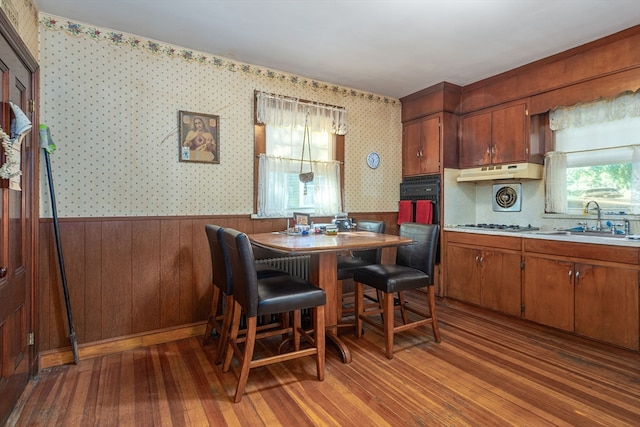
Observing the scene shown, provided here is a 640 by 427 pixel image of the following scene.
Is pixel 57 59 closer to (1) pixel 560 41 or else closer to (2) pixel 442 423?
(2) pixel 442 423

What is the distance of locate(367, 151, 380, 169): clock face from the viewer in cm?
402

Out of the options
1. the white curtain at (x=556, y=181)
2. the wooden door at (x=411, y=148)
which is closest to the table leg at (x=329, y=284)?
the wooden door at (x=411, y=148)

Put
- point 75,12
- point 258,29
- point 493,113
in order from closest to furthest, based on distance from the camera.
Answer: point 75,12, point 258,29, point 493,113

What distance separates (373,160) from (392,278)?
6.45 feet

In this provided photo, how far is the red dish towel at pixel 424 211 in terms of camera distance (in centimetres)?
387

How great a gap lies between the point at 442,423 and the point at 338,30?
267 centimetres

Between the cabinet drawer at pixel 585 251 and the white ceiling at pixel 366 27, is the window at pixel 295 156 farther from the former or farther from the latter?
the cabinet drawer at pixel 585 251

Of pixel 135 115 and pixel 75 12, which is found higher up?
pixel 75 12

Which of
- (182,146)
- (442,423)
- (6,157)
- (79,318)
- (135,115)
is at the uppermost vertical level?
(135,115)

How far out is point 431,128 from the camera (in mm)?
3934

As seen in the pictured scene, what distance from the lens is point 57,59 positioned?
2.38 meters

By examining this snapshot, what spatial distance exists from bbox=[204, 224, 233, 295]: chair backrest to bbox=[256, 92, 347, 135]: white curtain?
1.34 meters

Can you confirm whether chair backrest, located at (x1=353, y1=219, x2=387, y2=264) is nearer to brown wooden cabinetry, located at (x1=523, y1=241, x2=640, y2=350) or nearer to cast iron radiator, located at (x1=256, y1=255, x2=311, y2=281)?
cast iron radiator, located at (x1=256, y1=255, x2=311, y2=281)

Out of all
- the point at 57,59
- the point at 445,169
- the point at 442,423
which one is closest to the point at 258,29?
the point at 57,59
